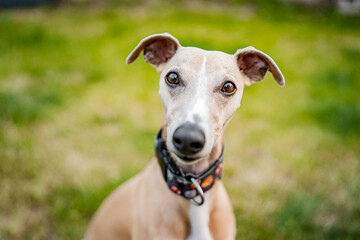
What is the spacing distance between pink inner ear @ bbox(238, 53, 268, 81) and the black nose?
3.25 feet

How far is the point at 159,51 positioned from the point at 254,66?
2.71ft

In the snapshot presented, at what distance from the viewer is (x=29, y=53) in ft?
22.9

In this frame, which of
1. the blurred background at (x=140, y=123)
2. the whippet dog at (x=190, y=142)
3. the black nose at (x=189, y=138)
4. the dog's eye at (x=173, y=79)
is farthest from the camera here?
the blurred background at (x=140, y=123)

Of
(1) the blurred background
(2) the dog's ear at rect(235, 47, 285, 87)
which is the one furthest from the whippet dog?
(1) the blurred background

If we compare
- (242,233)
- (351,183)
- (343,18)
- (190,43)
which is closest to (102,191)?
(242,233)

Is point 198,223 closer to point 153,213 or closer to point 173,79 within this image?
point 153,213

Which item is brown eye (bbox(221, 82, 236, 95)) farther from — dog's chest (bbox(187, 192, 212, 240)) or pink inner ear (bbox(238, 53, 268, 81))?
dog's chest (bbox(187, 192, 212, 240))

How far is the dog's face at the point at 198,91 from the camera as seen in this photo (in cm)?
195

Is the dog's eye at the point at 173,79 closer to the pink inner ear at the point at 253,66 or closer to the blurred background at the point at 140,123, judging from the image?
the pink inner ear at the point at 253,66

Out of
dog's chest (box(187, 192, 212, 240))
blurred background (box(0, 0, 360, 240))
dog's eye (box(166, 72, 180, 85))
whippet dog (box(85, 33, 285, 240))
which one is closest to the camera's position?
whippet dog (box(85, 33, 285, 240))

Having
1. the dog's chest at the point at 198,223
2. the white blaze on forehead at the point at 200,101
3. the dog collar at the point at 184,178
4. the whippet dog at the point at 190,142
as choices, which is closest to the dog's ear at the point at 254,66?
the whippet dog at the point at 190,142

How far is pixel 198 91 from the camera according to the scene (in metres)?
2.14

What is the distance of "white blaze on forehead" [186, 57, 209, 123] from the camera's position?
1.97 m

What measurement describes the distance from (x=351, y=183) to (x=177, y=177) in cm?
306
